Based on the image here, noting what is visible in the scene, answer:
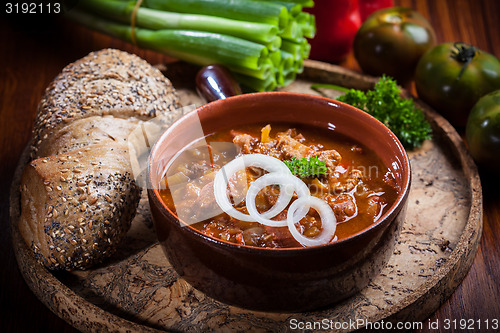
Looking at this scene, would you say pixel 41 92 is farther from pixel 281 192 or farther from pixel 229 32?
pixel 281 192

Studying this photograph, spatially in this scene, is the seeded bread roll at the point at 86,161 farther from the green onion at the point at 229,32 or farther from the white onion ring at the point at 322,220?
the white onion ring at the point at 322,220

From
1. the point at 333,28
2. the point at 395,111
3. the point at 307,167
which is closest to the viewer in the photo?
the point at 307,167

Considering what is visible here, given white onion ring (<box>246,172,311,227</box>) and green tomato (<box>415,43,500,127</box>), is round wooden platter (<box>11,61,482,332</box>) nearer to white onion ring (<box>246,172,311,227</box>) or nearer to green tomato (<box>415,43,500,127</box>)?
white onion ring (<box>246,172,311,227</box>)

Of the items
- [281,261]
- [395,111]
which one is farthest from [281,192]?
[395,111]

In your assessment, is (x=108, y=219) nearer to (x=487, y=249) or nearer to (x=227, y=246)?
(x=227, y=246)

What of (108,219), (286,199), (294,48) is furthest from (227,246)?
(294,48)
